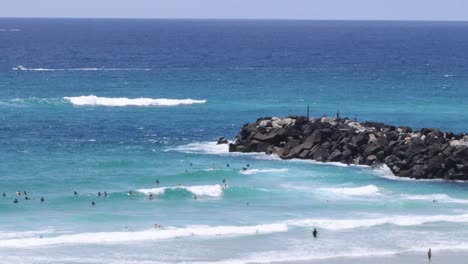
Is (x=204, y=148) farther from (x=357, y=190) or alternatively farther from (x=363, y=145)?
(x=357, y=190)

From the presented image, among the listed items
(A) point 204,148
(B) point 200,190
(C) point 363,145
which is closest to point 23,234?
(B) point 200,190

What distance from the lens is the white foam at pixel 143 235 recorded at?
60000 millimetres

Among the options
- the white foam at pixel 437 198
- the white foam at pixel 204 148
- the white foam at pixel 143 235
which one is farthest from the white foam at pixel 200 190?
the white foam at pixel 437 198

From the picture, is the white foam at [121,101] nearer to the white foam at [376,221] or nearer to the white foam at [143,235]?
the white foam at [376,221]

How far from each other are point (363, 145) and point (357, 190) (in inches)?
388

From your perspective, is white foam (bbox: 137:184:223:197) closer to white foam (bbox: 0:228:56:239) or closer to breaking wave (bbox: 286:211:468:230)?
breaking wave (bbox: 286:211:468:230)

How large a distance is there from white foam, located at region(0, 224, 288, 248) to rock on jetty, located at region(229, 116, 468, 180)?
1766cm

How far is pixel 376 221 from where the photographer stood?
66.2 meters

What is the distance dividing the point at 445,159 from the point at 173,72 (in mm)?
88386

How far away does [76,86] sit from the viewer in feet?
450

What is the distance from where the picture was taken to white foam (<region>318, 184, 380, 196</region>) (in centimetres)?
7357

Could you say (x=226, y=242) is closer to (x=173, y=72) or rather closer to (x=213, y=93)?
(x=213, y=93)

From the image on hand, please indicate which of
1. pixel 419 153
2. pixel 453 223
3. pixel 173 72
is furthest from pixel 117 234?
pixel 173 72

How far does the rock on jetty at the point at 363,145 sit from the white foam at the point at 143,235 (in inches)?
695
